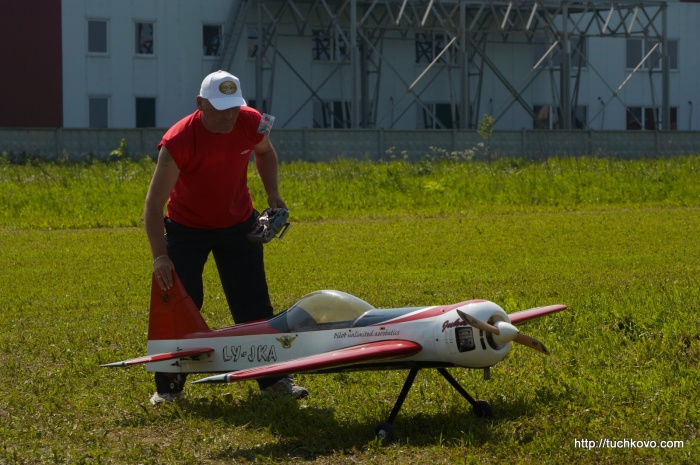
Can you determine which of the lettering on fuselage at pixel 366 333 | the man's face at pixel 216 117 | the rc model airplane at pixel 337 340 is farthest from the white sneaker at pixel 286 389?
the man's face at pixel 216 117

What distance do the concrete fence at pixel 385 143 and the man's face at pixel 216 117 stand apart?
23.0 meters

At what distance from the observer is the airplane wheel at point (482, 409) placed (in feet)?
21.9

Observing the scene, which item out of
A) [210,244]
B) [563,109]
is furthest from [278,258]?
[563,109]

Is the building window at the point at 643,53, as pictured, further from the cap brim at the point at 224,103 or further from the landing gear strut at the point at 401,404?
the landing gear strut at the point at 401,404

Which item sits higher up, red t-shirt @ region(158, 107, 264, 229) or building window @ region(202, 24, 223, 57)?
building window @ region(202, 24, 223, 57)

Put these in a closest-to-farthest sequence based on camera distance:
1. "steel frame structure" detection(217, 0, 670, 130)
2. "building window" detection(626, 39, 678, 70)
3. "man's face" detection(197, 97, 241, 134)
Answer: "man's face" detection(197, 97, 241, 134) < "steel frame structure" detection(217, 0, 670, 130) < "building window" detection(626, 39, 678, 70)

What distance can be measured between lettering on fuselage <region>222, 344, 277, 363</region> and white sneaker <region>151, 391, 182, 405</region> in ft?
1.62

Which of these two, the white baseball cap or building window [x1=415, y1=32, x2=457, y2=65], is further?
building window [x1=415, y1=32, x2=457, y2=65]

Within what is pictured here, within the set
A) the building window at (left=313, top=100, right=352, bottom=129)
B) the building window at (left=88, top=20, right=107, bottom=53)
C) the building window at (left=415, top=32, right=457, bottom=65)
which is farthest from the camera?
the building window at (left=415, top=32, right=457, bottom=65)

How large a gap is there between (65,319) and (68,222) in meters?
9.57

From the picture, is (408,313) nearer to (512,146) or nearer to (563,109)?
(512,146)

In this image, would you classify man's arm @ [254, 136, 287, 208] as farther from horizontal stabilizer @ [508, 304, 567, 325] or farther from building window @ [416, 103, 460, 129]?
building window @ [416, 103, 460, 129]

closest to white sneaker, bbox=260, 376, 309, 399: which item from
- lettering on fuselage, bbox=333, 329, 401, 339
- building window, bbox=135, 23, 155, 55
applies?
lettering on fuselage, bbox=333, 329, 401, 339

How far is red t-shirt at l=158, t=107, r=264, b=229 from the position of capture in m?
7.34
